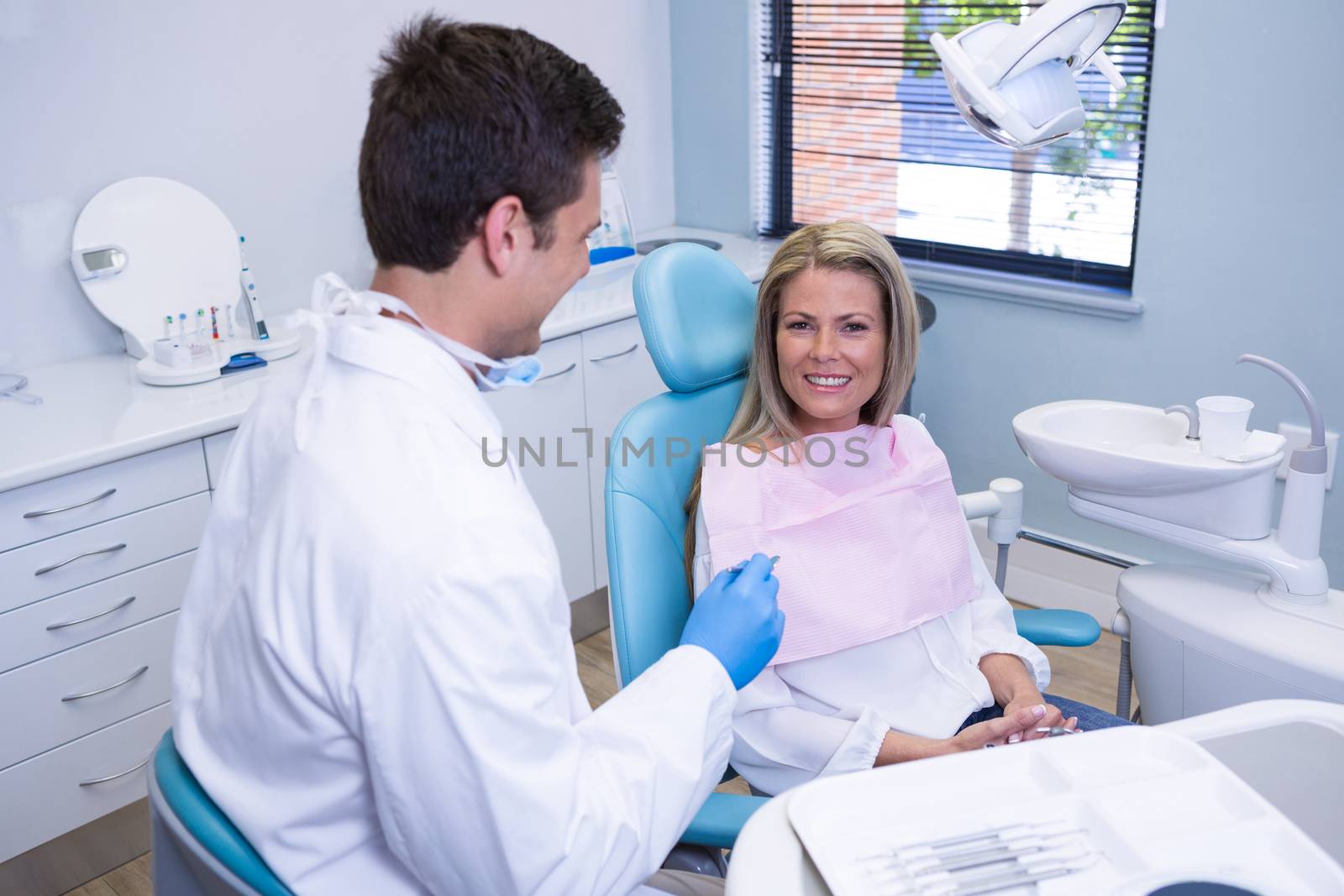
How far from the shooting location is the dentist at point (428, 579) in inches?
32.9

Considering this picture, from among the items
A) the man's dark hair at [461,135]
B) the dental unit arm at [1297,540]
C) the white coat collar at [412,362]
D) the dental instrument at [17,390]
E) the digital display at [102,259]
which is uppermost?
the man's dark hair at [461,135]

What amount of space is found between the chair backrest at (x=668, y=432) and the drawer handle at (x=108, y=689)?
2.98ft

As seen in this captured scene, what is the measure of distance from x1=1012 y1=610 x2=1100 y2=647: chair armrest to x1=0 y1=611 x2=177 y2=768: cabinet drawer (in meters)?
1.26

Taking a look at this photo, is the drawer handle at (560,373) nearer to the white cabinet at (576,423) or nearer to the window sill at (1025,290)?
the white cabinet at (576,423)

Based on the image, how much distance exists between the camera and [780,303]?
5.18ft

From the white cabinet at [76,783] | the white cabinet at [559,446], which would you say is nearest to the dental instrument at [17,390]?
the white cabinet at [76,783]

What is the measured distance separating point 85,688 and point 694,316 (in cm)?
116

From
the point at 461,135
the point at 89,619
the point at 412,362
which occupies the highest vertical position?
the point at 461,135

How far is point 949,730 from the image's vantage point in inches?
58.1

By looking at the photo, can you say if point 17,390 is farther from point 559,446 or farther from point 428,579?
point 428,579

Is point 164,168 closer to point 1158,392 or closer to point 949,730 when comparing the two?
point 949,730

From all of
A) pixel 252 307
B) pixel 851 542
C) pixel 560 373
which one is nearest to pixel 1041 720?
pixel 851 542

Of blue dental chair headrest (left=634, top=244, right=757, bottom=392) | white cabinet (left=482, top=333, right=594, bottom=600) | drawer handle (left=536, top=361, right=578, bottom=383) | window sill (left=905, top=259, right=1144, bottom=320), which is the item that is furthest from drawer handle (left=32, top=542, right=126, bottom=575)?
window sill (left=905, top=259, right=1144, bottom=320)

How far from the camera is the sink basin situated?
1579mm
